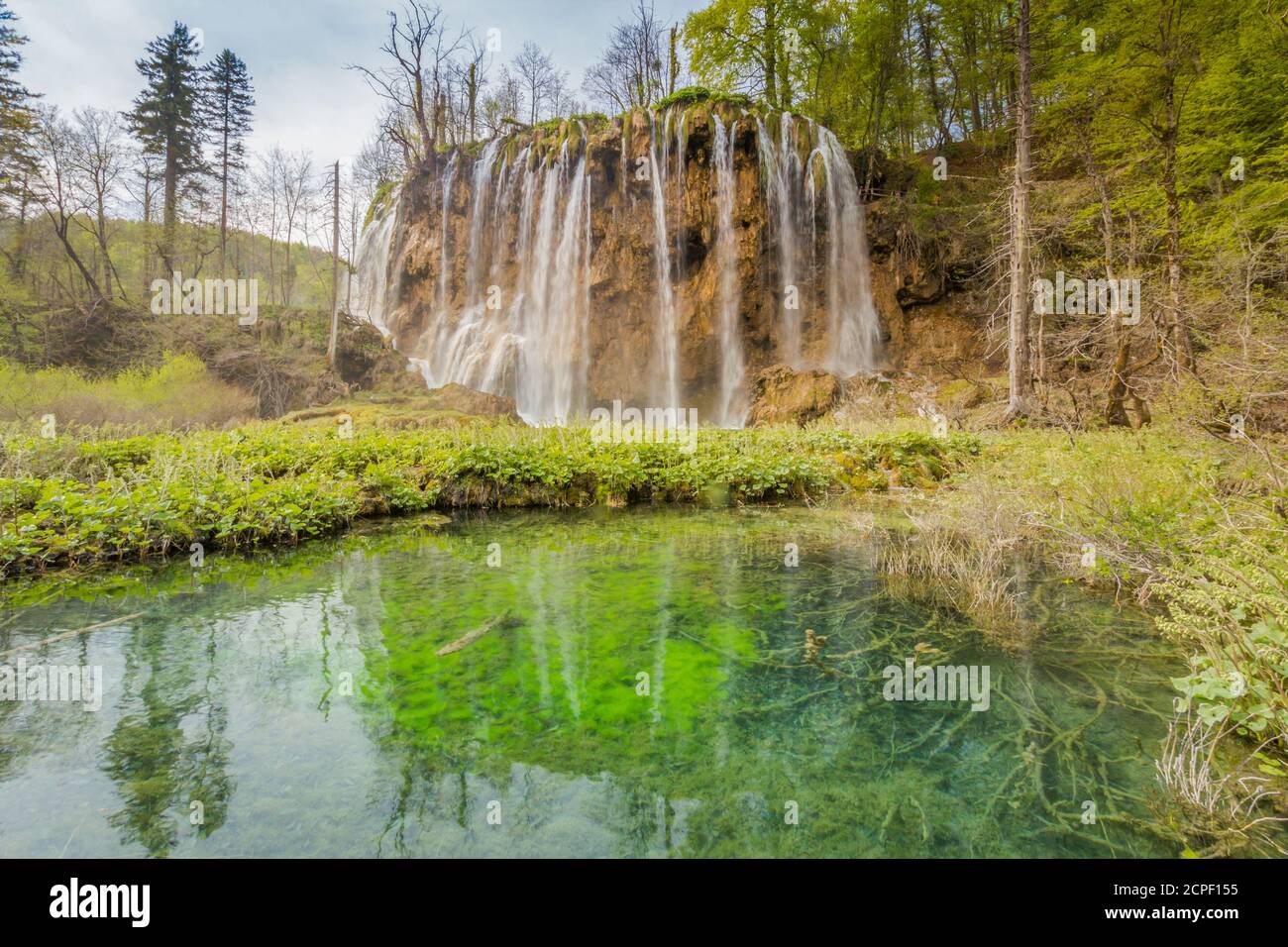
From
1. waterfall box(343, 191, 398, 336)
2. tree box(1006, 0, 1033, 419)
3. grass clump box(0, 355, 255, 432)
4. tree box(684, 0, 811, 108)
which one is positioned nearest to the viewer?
tree box(1006, 0, 1033, 419)

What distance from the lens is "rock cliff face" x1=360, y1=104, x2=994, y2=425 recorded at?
866 inches

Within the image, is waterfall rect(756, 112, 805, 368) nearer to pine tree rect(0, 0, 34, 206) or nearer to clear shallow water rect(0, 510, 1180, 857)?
clear shallow water rect(0, 510, 1180, 857)

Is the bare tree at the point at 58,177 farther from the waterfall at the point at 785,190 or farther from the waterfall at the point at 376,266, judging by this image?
the waterfall at the point at 785,190

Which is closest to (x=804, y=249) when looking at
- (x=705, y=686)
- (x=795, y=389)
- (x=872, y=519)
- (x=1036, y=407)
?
(x=795, y=389)

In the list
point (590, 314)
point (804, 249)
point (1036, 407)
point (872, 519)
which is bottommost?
point (872, 519)

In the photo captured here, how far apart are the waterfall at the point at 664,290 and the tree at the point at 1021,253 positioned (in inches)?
472

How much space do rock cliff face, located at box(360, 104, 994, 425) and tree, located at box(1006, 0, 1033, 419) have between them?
906cm

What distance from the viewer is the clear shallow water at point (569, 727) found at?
2289 millimetres

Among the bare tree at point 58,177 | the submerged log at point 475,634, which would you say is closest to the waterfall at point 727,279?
the submerged log at point 475,634

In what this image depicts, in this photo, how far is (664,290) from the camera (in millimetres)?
22719

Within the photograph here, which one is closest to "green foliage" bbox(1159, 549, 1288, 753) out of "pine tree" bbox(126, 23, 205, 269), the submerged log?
the submerged log
